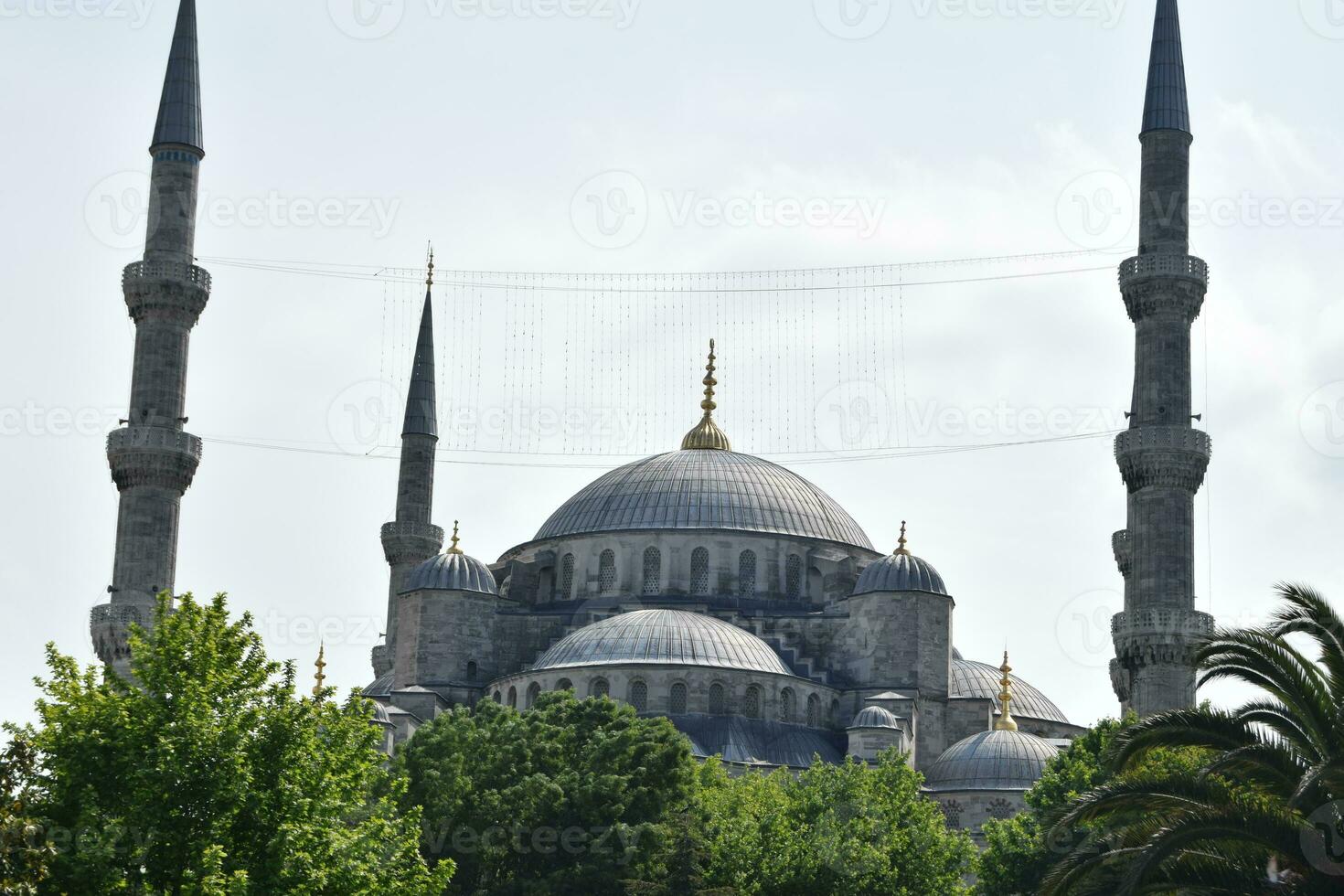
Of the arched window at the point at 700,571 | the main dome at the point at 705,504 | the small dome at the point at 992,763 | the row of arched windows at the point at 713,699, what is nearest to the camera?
the row of arched windows at the point at 713,699

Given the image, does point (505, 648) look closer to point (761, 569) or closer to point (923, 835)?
point (761, 569)

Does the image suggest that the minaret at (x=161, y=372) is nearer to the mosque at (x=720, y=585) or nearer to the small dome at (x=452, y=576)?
the mosque at (x=720, y=585)

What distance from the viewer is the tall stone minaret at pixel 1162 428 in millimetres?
53875

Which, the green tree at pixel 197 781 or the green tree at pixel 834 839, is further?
the green tree at pixel 834 839

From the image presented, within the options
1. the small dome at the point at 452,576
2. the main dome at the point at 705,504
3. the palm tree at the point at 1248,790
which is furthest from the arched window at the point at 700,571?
the palm tree at the point at 1248,790

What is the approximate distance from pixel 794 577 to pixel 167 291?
21.8 m

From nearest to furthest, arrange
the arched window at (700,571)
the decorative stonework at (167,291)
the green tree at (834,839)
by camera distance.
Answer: the green tree at (834,839), the decorative stonework at (167,291), the arched window at (700,571)

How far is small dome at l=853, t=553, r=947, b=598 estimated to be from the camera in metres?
68.6

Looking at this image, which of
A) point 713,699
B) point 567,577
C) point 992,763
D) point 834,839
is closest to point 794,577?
point 567,577

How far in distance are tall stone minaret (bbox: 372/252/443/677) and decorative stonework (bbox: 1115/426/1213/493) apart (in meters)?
25.9

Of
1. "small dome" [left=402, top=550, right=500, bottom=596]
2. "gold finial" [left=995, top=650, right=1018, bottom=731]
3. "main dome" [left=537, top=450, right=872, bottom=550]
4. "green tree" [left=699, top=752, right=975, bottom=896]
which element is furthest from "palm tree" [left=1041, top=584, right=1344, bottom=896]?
"main dome" [left=537, top=450, right=872, bottom=550]

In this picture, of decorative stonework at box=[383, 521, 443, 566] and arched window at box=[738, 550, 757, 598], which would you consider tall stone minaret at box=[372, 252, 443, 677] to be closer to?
decorative stonework at box=[383, 521, 443, 566]

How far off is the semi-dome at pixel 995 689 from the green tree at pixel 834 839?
819 inches

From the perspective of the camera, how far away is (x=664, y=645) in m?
64.2
